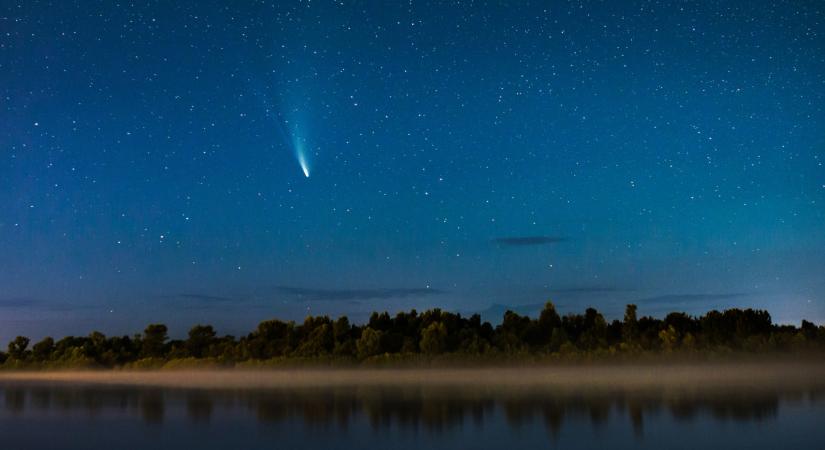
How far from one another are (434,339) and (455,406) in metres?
59.8

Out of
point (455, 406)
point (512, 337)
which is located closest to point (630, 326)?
point (512, 337)

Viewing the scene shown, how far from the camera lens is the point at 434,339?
9619 cm

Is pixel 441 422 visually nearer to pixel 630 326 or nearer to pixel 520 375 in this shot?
pixel 520 375

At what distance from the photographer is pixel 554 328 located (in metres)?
95.3

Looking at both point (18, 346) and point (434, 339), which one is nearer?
point (434, 339)

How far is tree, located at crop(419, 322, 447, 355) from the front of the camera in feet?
314

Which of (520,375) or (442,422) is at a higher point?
(442,422)

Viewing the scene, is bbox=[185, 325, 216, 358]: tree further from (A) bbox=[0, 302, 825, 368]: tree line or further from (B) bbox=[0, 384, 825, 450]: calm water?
(B) bbox=[0, 384, 825, 450]: calm water

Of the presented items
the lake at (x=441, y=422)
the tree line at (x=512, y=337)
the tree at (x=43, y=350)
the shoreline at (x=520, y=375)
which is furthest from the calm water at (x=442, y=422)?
the tree at (x=43, y=350)

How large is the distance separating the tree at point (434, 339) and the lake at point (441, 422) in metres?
49.5

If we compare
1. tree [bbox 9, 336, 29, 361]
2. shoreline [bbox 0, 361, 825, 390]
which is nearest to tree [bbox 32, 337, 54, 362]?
tree [bbox 9, 336, 29, 361]

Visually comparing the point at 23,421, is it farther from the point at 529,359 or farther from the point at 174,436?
the point at 529,359

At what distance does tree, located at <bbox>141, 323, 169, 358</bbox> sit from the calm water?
91880mm

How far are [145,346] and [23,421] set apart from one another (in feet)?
348
